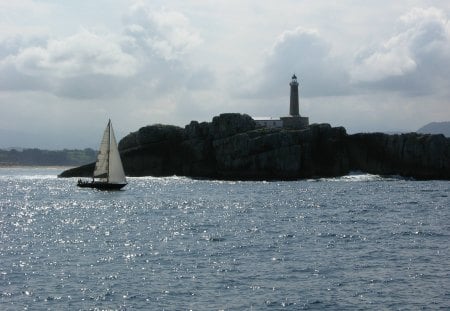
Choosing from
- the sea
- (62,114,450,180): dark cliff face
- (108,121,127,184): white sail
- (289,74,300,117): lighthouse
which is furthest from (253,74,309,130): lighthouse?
the sea

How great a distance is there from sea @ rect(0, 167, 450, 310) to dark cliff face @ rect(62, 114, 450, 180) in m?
59.4

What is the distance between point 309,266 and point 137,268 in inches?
446

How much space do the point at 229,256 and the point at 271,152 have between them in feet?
348

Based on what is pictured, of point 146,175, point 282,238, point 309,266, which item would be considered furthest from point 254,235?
point 146,175

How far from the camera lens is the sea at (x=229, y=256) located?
125ft

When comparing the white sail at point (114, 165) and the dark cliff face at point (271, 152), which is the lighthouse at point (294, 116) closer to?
the dark cliff face at point (271, 152)

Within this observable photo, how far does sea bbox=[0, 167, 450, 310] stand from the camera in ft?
A: 125

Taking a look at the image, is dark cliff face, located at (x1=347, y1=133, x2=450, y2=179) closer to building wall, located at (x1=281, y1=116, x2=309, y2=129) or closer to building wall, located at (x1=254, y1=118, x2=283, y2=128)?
building wall, located at (x1=281, y1=116, x2=309, y2=129)

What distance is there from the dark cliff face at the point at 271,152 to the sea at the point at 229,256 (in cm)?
5940

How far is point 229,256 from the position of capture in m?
50.9

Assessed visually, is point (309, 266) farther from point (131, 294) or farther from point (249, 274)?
point (131, 294)

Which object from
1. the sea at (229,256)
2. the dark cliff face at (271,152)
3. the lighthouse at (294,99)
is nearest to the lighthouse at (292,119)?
the lighthouse at (294,99)

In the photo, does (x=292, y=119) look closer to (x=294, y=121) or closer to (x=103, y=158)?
(x=294, y=121)

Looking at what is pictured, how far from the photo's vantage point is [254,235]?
6275cm
